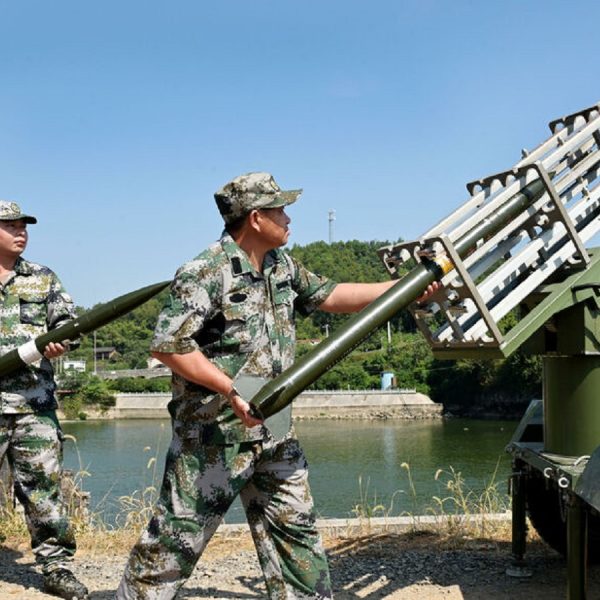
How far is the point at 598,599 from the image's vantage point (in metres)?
4.96

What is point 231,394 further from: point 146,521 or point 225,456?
point 146,521

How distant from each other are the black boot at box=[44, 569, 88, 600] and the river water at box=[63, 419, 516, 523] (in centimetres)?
197

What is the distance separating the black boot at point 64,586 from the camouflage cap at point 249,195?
8.08 feet

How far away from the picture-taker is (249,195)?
381 centimetres

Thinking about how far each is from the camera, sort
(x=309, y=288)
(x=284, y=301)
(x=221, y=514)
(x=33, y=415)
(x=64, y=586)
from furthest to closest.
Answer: (x=33, y=415) < (x=64, y=586) < (x=309, y=288) < (x=284, y=301) < (x=221, y=514)

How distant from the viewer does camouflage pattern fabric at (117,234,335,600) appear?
3.67 meters

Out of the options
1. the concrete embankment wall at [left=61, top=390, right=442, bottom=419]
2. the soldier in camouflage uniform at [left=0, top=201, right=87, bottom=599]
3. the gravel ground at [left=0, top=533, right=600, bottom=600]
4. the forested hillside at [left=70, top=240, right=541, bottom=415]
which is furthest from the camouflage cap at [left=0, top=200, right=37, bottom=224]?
the concrete embankment wall at [left=61, top=390, right=442, bottom=419]

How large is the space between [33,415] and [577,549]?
2992mm

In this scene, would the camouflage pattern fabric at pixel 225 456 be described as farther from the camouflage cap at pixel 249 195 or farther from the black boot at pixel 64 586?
the black boot at pixel 64 586

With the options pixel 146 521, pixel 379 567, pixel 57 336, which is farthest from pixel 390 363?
pixel 57 336

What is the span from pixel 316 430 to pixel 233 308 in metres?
54.6

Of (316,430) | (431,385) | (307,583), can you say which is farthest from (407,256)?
(431,385)

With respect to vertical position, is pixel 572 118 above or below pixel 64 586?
above

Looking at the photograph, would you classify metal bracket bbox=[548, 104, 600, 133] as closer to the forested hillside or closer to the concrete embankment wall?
the forested hillside
